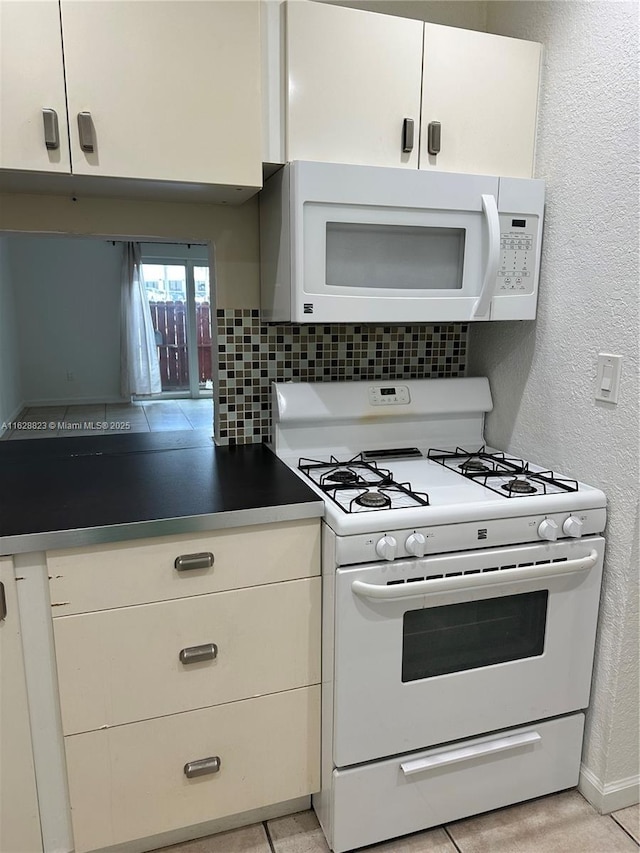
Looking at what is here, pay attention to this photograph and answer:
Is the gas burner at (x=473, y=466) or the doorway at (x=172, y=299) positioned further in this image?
the doorway at (x=172, y=299)

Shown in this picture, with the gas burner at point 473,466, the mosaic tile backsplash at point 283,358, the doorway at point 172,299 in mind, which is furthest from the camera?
the doorway at point 172,299

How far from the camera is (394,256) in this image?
1.59m

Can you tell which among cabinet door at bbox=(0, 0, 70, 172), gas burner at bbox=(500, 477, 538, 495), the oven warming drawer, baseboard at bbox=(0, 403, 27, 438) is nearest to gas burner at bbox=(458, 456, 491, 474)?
gas burner at bbox=(500, 477, 538, 495)

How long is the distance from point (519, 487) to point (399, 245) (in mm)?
729

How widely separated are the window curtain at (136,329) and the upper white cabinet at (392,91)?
84.6 inches

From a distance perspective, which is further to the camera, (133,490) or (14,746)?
(133,490)

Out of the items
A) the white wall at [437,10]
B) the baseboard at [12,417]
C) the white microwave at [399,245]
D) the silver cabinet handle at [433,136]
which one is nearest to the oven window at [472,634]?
the white microwave at [399,245]

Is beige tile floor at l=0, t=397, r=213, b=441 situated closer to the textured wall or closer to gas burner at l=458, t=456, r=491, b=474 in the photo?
gas burner at l=458, t=456, r=491, b=474

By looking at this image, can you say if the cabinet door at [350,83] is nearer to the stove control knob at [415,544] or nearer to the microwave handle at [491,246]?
the microwave handle at [491,246]

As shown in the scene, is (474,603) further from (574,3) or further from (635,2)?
(574,3)

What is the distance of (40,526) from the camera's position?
3.91ft

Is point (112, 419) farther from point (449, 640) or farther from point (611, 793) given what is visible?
point (611, 793)

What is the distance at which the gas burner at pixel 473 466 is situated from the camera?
167cm

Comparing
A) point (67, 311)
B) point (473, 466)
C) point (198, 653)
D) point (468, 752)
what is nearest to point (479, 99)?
point (473, 466)
